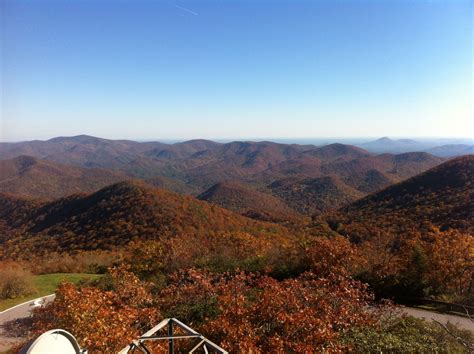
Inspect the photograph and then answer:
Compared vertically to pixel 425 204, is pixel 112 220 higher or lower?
lower

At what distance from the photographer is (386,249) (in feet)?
48.3

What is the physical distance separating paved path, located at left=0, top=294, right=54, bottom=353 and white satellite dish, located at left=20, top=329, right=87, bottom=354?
352 inches

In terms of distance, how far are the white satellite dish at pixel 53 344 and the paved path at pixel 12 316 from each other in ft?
29.3

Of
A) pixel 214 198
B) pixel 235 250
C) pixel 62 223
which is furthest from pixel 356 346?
pixel 214 198

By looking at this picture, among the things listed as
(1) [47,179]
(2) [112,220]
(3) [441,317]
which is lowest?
(1) [47,179]

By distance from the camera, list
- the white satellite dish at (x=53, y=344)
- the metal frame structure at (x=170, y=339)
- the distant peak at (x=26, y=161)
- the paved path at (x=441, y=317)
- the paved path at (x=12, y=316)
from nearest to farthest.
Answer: the white satellite dish at (x=53, y=344) → the metal frame structure at (x=170, y=339) → the paved path at (x=441, y=317) → the paved path at (x=12, y=316) → the distant peak at (x=26, y=161)

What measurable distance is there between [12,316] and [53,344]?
1230 cm

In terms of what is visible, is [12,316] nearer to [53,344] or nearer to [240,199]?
[53,344]

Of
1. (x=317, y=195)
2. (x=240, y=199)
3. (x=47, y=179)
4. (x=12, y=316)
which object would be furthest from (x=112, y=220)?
(x=47, y=179)

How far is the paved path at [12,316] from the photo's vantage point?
10047 mm

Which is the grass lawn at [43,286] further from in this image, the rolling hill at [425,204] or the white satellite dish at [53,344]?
the rolling hill at [425,204]

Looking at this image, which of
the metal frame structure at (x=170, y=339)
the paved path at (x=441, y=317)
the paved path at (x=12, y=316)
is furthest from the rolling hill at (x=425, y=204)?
the paved path at (x=12, y=316)

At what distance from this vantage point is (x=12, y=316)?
40.3 feet

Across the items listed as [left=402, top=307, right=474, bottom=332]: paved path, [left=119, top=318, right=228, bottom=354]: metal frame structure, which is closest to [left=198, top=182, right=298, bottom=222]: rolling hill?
[left=402, top=307, right=474, bottom=332]: paved path
